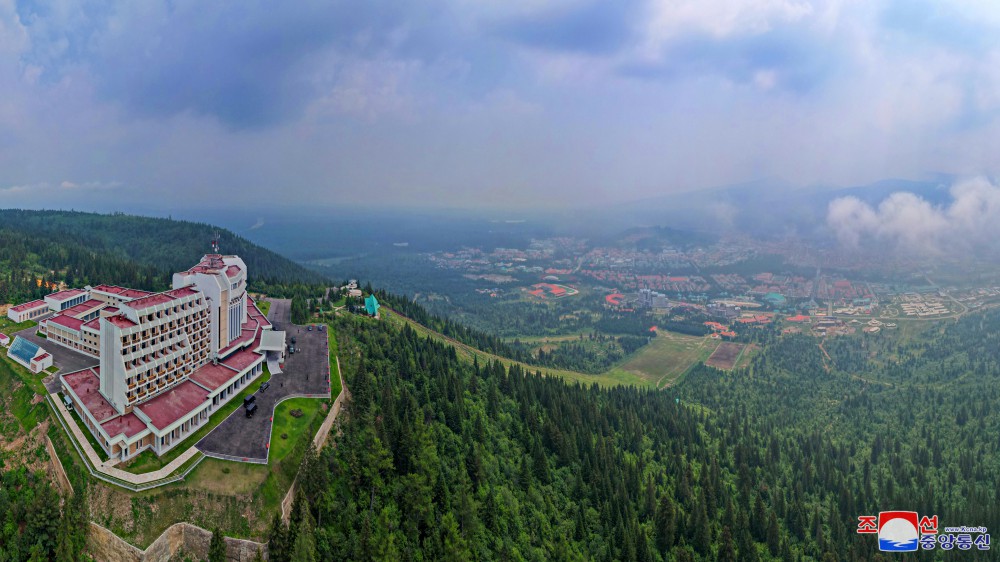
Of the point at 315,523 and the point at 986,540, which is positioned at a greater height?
the point at 315,523

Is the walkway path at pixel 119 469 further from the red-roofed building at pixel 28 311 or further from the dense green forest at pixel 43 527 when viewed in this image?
the red-roofed building at pixel 28 311

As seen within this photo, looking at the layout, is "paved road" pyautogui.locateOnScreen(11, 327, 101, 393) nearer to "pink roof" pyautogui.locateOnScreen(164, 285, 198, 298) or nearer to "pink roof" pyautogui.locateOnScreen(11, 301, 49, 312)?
"pink roof" pyautogui.locateOnScreen(11, 301, 49, 312)

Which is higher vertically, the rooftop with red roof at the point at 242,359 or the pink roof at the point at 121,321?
the pink roof at the point at 121,321

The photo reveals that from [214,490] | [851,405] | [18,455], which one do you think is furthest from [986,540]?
[18,455]

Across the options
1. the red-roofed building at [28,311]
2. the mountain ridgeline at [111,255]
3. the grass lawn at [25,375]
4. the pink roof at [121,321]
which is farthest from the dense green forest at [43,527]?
the mountain ridgeline at [111,255]

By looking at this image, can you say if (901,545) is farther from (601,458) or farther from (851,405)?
(851,405)

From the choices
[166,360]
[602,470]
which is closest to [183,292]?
[166,360]

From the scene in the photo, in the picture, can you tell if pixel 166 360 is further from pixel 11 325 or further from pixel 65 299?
pixel 65 299
